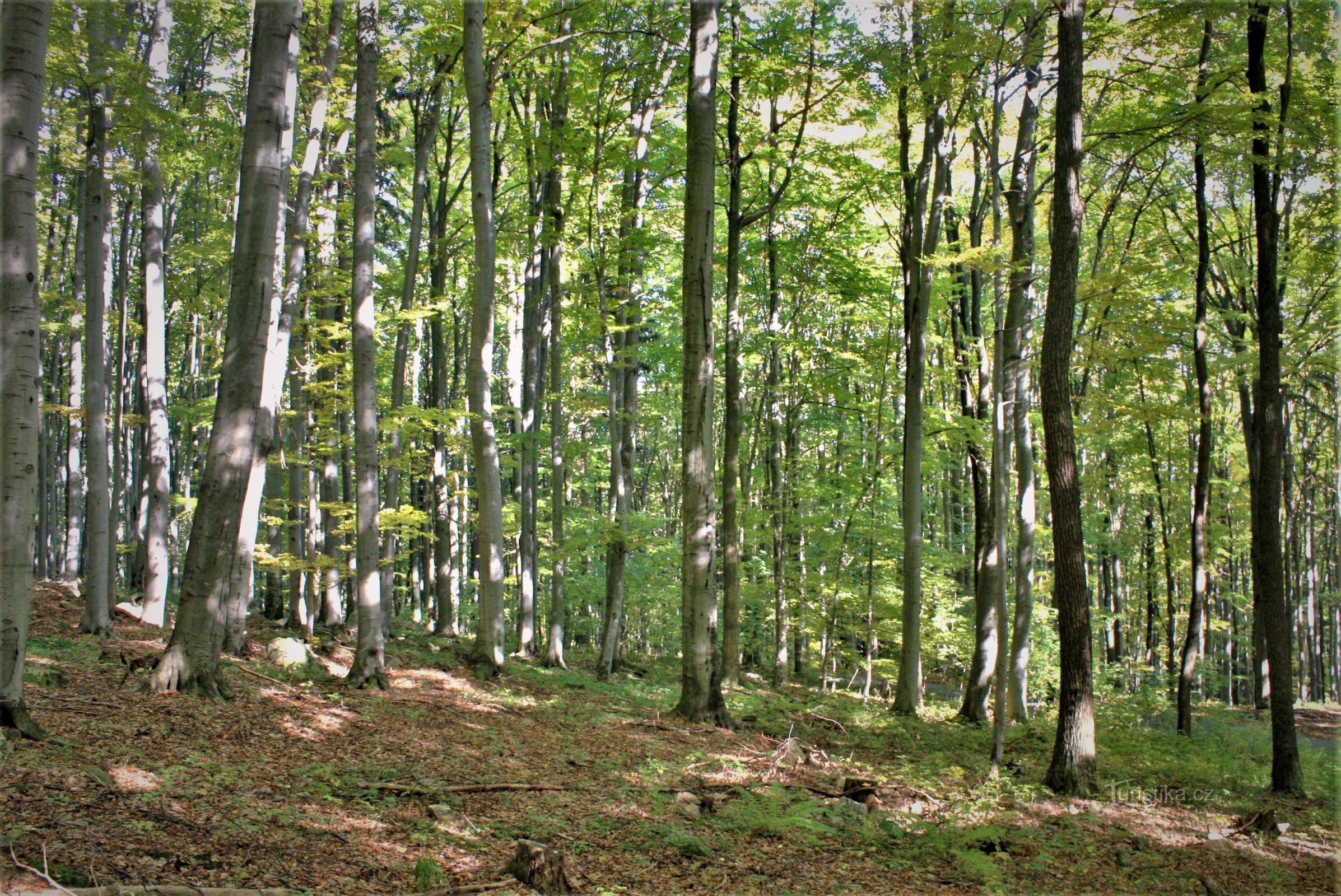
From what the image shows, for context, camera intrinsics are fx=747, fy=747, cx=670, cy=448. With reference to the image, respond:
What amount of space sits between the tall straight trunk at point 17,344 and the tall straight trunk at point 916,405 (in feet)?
34.8

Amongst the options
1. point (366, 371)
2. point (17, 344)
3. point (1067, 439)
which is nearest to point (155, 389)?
point (366, 371)

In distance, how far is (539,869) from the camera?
396 centimetres

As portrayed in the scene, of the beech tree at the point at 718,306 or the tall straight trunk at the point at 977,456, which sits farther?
the tall straight trunk at the point at 977,456

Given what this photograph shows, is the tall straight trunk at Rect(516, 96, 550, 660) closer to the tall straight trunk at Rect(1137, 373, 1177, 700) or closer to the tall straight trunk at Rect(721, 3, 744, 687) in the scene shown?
the tall straight trunk at Rect(721, 3, 744, 687)

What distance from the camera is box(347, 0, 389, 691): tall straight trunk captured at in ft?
30.0

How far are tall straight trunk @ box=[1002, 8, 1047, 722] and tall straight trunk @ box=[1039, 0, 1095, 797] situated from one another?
1.03 meters

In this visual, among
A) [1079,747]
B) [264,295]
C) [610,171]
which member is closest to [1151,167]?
[610,171]

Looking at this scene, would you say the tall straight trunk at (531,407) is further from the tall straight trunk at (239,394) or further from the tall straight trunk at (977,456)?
the tall straight trunk at (977,456)

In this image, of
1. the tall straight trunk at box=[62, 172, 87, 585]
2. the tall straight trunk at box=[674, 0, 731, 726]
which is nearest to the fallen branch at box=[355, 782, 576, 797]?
the tall straight trunk at box=[674, 0, 731, 726]

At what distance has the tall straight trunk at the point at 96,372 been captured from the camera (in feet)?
31.9

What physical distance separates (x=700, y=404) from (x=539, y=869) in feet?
19.0

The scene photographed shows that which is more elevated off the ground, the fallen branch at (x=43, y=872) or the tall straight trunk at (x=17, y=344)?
the tall straight trunk at (x=17, y=344)

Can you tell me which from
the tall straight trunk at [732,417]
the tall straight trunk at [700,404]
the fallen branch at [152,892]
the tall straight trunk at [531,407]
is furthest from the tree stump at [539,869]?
the tall straight trunk at [531,407]

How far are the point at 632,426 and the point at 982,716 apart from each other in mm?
8361
